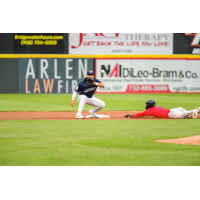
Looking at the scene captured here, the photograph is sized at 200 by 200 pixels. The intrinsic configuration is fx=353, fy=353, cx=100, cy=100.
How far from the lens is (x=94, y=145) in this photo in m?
6.57

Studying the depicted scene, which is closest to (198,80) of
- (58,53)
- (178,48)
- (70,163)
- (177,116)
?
(178,48)

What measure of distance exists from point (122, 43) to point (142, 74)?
11.3 ft

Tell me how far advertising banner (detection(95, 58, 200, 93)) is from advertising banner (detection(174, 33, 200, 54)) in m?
1.73

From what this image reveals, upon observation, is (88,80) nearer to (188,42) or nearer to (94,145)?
(94,145)

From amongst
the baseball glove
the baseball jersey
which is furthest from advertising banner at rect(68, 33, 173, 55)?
the baseball glove

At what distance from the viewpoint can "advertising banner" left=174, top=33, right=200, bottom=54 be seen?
30.4 m

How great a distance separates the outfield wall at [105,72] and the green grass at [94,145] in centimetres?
1873

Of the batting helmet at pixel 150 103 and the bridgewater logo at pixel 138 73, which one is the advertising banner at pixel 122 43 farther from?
the batting helmet at pixel 150 103

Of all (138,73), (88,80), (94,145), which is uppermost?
(138,73)

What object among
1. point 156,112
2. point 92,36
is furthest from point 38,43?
point 156,112

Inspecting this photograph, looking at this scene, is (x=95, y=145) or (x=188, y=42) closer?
(x=95, y=145)

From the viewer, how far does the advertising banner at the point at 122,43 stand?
30209 mm

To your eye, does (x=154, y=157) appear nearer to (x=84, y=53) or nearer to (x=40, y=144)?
(x=40, y=144)

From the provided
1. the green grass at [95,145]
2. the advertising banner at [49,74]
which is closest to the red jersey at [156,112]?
the green grass at [95,145]
